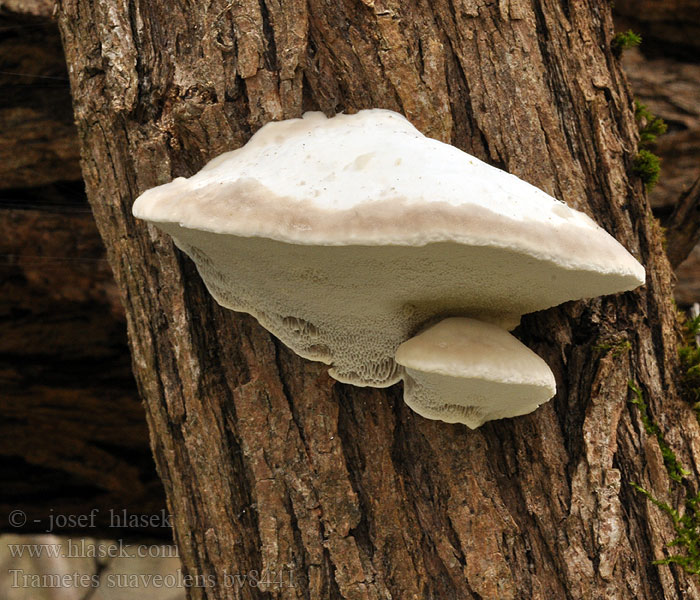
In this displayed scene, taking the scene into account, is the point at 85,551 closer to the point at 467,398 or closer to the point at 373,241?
the point at 467,398

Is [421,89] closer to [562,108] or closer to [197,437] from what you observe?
[562,108]

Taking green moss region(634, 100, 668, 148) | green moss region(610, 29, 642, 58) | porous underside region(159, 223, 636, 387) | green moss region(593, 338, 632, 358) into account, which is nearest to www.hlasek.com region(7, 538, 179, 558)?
porous underside region(159, 223, 636, 387)

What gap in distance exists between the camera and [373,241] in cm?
126

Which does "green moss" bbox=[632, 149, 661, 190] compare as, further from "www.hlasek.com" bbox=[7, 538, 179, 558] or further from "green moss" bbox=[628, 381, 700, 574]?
"www.hlasek.com" bbox=[7, 538, 179, 558]

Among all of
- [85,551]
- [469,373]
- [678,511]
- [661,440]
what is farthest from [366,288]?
[85,551]

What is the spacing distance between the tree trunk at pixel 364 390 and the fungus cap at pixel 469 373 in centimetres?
10

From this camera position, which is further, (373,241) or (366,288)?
(366,288)

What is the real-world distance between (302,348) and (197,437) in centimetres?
42

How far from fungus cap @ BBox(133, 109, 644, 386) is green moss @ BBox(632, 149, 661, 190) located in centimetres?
69

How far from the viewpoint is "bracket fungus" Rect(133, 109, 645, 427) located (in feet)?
4.27

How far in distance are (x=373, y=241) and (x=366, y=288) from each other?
40 cm

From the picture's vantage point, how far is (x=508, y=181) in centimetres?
148

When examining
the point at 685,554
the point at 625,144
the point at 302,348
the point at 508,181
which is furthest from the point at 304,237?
the point at 685,554

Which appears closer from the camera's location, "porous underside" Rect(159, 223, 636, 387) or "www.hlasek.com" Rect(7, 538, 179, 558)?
"porous underside" Rect(159, 223, 636, 387)
